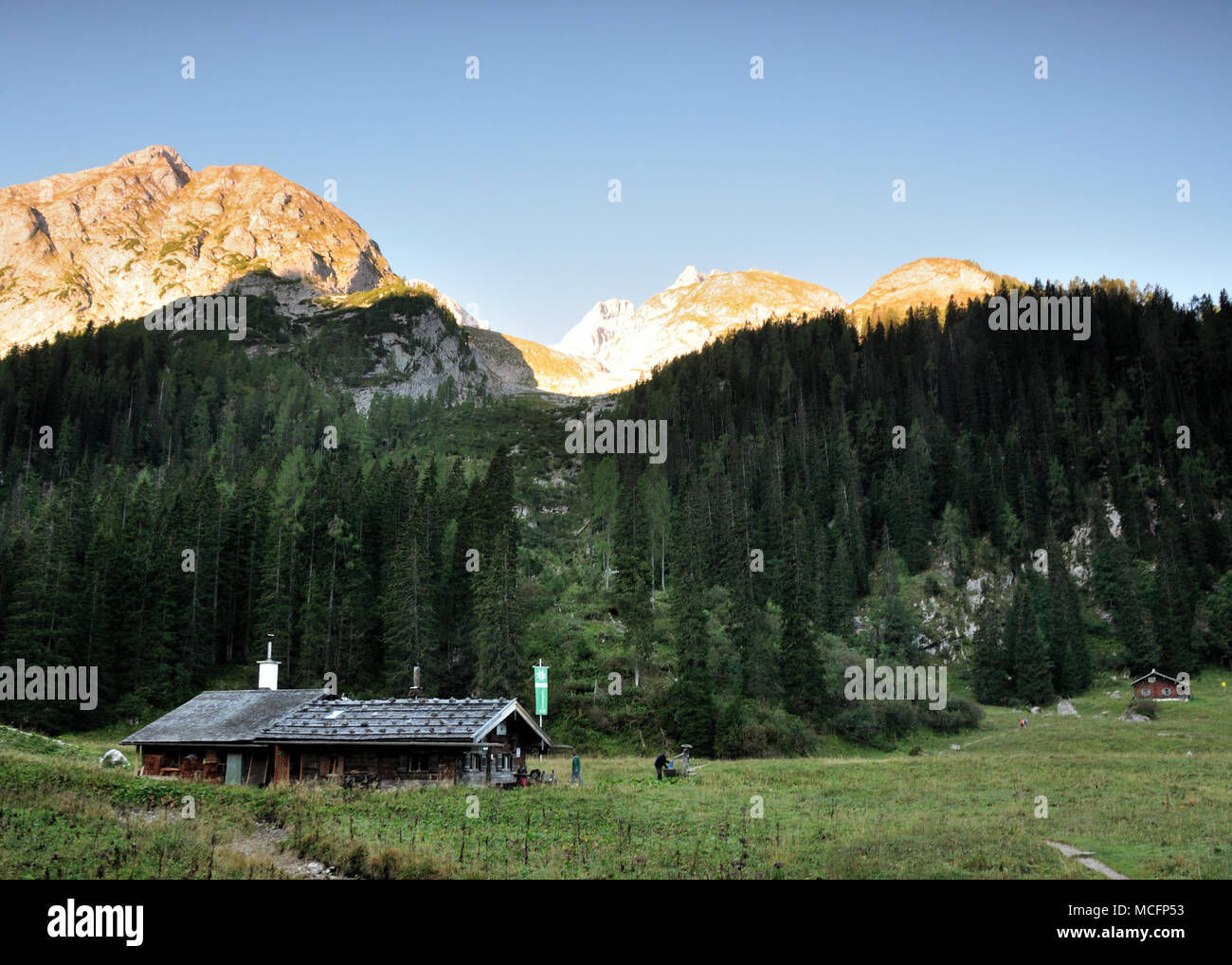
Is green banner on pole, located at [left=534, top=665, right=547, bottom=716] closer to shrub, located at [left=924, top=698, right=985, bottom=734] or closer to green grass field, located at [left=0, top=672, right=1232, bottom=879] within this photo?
green grass field, located at [left=0, top=672, right=1232, bottom=879]

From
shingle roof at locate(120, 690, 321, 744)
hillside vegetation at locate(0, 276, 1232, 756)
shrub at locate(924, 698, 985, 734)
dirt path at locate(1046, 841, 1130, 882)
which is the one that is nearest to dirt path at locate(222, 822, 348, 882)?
shingle roof at locate(120, 690, 321, 744)

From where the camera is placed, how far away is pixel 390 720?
3453cm

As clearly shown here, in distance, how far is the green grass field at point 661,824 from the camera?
63.3 ft

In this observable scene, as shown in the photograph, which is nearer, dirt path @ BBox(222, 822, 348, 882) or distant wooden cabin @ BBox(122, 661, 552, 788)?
dirt path @ BBox(222, 822, 348, 882)

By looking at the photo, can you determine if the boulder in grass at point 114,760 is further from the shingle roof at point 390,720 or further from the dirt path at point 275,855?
the dirt path at point 275,855

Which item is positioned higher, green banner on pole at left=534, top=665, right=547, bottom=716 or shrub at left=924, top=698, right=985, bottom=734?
green banner on pole at left=534, top=665, right=547, bottom=716

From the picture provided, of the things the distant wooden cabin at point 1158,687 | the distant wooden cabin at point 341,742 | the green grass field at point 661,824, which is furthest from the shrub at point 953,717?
Answer: the distant wooden cabin at point 341,742

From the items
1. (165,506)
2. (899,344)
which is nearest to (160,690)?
(165,506)

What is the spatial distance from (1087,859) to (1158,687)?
6715cm

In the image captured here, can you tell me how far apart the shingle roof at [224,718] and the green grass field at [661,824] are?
2671 mm

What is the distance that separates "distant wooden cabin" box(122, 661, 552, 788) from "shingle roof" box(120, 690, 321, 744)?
0.07 meters

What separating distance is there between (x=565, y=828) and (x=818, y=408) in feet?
409

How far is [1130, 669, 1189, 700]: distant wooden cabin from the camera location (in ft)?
243

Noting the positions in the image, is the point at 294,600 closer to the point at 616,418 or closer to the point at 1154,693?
the point at 1154,693
